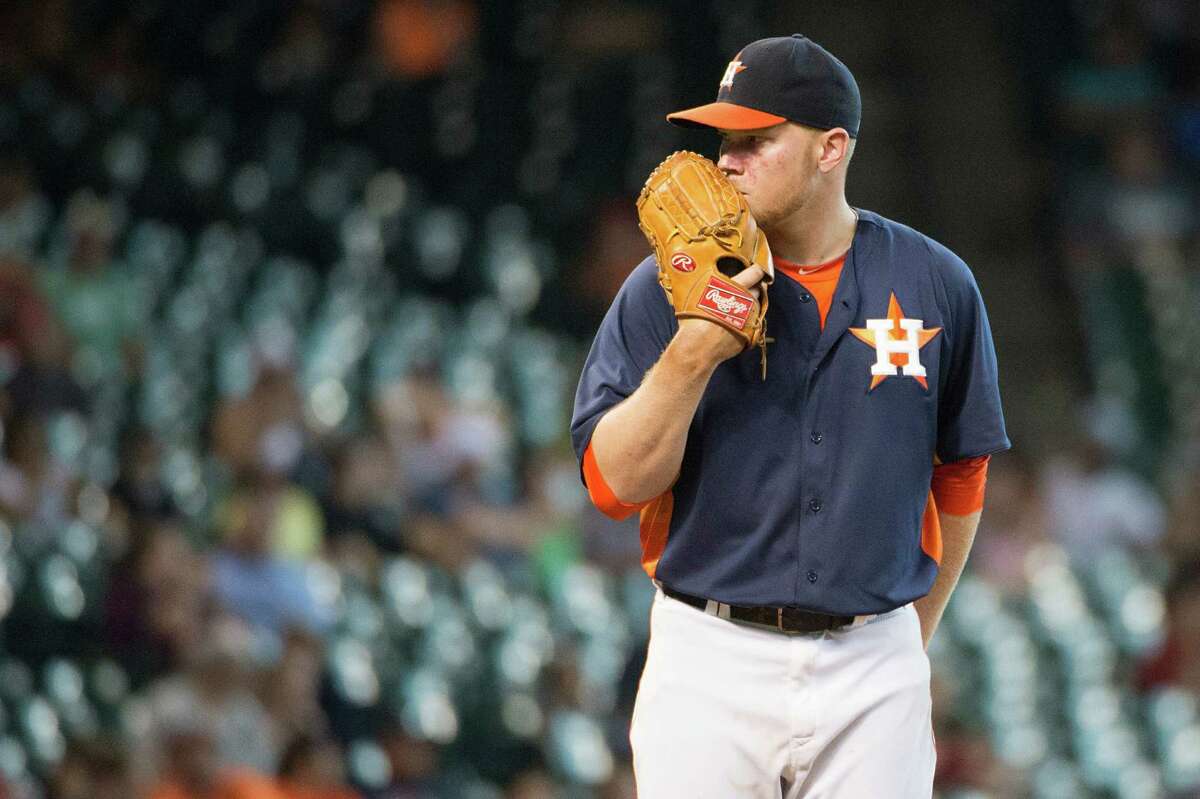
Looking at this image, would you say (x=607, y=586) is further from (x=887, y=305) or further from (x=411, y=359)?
(x=887, y=305)

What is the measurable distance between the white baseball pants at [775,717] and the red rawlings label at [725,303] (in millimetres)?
482

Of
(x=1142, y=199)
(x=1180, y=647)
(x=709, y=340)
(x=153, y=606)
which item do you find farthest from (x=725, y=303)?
(x=1142, y=199)

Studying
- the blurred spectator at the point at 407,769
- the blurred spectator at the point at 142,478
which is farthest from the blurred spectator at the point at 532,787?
the blurred spectator at the point at 142,478

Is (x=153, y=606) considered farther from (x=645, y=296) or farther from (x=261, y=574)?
(x=645, y=296)

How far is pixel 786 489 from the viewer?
9.01 feet

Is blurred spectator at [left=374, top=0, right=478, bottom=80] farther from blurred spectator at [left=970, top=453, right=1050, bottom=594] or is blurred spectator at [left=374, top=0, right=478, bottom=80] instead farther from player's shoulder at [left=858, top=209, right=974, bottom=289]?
player's shoulder at [left=858, top=209, right=974, bottom=289]

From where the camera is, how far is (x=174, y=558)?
18.5 ft

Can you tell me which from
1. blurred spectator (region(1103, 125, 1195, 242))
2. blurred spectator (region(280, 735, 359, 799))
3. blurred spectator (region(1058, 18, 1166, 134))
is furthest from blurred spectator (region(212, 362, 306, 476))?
blurred spectator (region(1058, 18, 1166, 134))

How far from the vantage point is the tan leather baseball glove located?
8.48 feet

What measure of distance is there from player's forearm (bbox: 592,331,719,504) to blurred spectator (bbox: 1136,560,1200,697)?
16.1 feet

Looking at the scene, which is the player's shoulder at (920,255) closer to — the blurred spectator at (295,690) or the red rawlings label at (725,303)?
the red rawlings label at (725,303)

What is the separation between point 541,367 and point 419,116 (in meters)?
1.43

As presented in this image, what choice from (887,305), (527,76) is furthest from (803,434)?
(527,76)

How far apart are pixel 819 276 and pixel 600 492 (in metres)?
0.48
